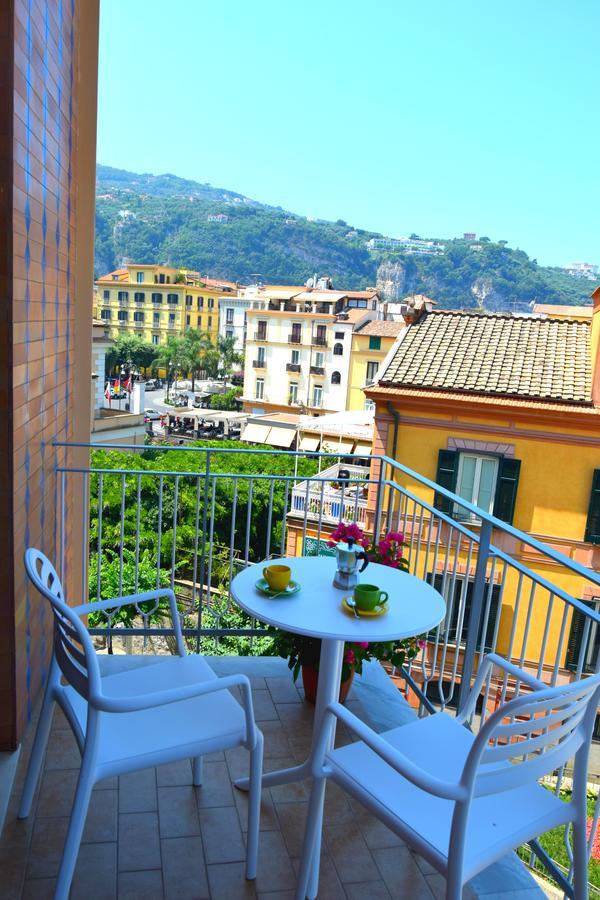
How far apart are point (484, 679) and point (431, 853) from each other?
0.57m

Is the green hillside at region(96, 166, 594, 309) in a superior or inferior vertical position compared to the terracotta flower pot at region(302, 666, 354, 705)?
superior

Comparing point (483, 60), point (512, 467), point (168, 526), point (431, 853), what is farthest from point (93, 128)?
point (483, 60)

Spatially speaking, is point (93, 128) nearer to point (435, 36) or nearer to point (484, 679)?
point (484, 679)

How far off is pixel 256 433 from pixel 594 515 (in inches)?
919

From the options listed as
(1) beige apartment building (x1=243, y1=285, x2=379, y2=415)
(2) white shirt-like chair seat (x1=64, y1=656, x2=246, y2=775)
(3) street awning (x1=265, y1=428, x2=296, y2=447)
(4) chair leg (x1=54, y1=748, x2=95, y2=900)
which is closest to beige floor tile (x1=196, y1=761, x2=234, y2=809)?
(2) white shirt-like chair seat (x1=64, y1=656, x2=246, y2=775)

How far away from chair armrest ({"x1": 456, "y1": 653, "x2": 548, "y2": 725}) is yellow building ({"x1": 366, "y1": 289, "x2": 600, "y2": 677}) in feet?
36.7

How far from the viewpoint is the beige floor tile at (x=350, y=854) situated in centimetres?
191

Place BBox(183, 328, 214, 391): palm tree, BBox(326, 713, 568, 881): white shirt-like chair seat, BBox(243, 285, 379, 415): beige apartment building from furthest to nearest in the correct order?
BBox(183, 328, 214, 391): palm tree, BBox(243, 285, 379, 415): beige apartment building, BBox(326, 713, 568, 881): white shirt-like chair seat

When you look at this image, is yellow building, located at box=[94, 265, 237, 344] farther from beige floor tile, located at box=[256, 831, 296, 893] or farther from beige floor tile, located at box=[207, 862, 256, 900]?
beige floor tile, located at box=[207, 862, 256, 900]

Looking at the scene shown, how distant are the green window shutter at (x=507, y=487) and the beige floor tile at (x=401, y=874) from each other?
40.1ft

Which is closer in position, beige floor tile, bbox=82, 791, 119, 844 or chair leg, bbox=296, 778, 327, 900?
chair leg, bbox=296, 778, 327, 900

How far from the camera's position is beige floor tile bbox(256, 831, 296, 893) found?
1.85 m

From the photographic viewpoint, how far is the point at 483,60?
86562mm

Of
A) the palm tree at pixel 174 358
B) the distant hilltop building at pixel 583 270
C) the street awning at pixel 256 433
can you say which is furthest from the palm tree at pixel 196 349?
the distant hilltop building at pixel 583 270
